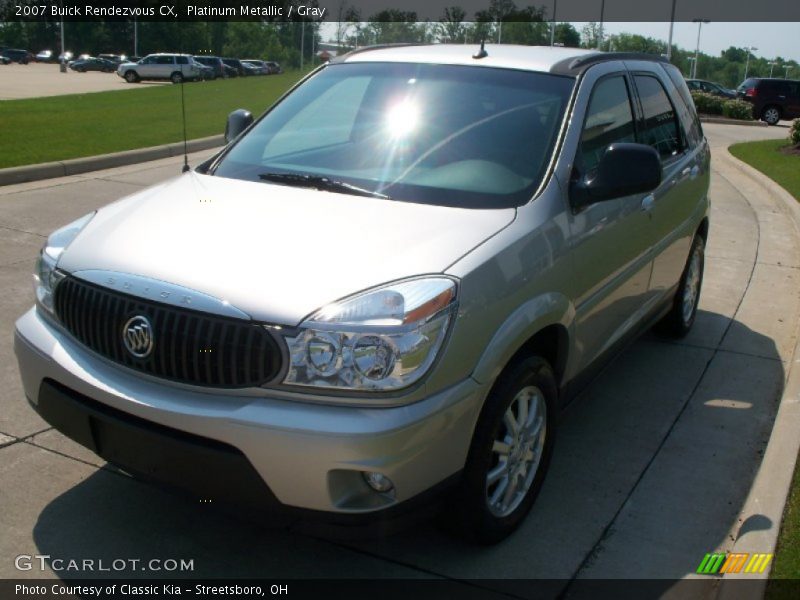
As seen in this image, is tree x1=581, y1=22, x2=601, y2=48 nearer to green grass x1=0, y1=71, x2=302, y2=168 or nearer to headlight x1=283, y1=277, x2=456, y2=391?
green grass x1=0, y1=71, x2=302, y2=168

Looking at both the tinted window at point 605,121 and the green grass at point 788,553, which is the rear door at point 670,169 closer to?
the tinted window at point 605,121

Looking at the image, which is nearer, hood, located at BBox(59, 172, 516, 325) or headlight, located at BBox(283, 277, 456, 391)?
headlight, located at BBox(283, 277, 456, 391)

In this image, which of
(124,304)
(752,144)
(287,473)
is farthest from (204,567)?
(752,144)

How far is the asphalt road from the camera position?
3403 mm

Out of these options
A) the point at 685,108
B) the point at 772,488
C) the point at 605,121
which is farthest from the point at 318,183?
the point at 685,108

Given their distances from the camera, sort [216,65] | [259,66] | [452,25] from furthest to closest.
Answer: [259,66] → [216,65] → [452,25]

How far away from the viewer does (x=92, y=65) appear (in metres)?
67.5

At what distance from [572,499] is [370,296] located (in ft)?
5.39

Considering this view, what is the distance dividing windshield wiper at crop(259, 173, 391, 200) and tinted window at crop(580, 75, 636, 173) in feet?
3.33

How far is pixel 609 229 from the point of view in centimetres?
415

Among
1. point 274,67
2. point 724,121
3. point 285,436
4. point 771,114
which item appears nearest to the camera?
point 285,436

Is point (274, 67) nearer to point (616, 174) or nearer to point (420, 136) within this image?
point (420, 136)

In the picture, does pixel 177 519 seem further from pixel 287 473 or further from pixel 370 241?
pixel 370 241

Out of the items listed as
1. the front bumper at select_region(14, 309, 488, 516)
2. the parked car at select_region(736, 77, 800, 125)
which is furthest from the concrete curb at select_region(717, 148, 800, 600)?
the parked car at select_region(736, 77, 800, 125)
